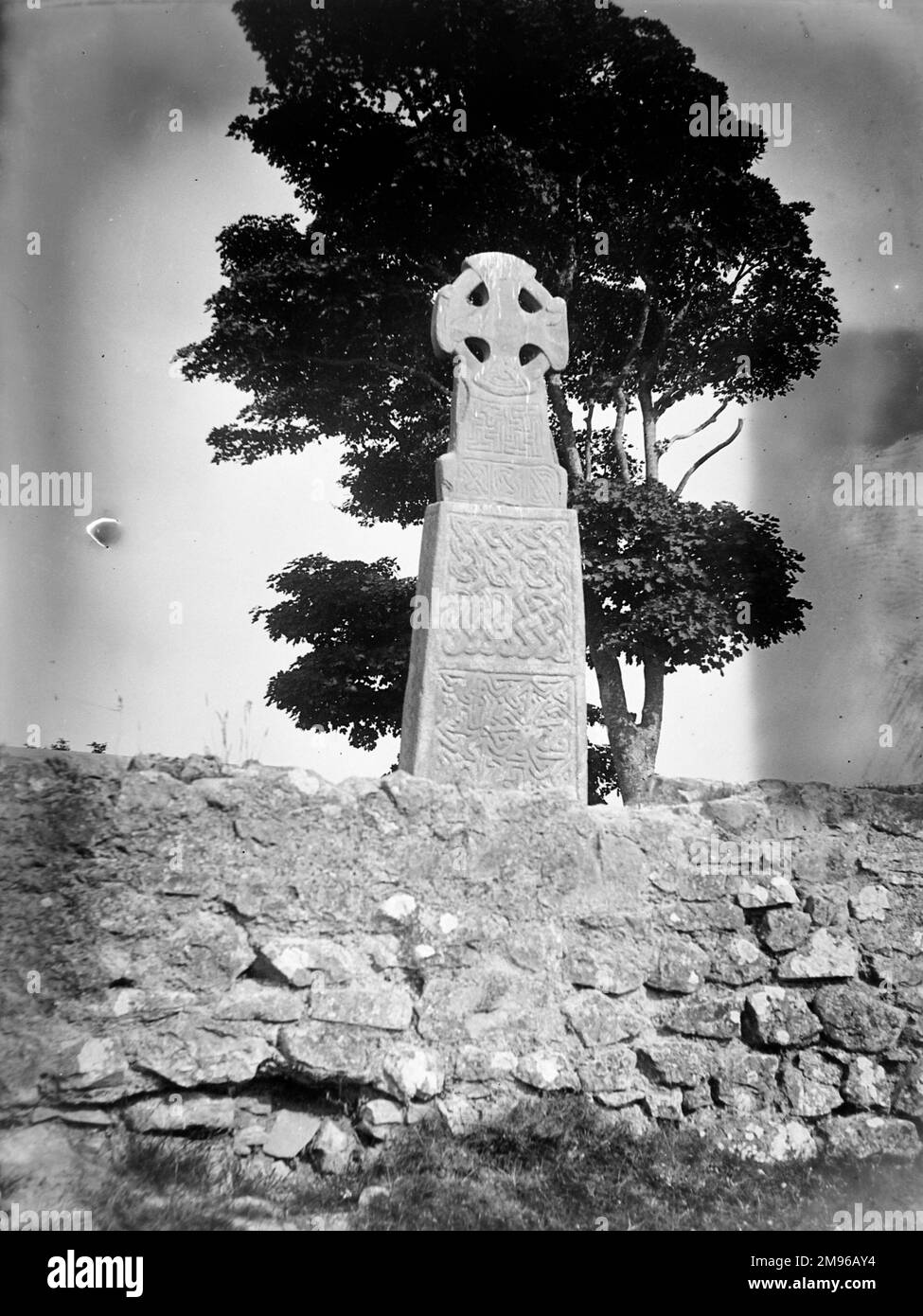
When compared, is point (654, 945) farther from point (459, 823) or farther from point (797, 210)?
point (797, 210)

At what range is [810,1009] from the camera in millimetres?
4816

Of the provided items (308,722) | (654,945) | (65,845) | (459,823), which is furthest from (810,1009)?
(308,722)

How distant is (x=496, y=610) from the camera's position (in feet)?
19.7

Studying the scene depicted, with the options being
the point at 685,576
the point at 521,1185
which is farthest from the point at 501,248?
the point at 521,1185

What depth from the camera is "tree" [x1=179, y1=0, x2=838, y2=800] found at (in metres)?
12.4

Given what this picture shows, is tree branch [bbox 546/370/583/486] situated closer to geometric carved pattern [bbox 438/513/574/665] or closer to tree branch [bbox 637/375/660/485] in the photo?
tree branch [bbox 637/375/660/485]

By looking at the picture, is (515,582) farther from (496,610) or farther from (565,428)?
(565,428)

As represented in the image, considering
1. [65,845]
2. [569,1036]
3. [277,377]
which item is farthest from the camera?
[277,377]

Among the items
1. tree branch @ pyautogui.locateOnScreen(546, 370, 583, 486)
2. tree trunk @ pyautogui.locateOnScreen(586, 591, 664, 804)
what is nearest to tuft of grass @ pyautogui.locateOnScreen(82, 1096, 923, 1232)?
tree trunk @ pyautogui.locateOnScreen(586, 591, 664, 804)

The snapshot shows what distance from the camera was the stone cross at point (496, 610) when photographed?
5.84m

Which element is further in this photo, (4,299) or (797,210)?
(797,210)

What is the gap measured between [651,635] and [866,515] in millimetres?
2822

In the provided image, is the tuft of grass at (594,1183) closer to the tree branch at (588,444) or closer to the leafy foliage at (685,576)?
the leafy foliage at (685,576)

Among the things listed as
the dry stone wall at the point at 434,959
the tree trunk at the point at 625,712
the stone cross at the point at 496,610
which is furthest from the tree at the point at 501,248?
the dry stone wall at the point at 434,959
